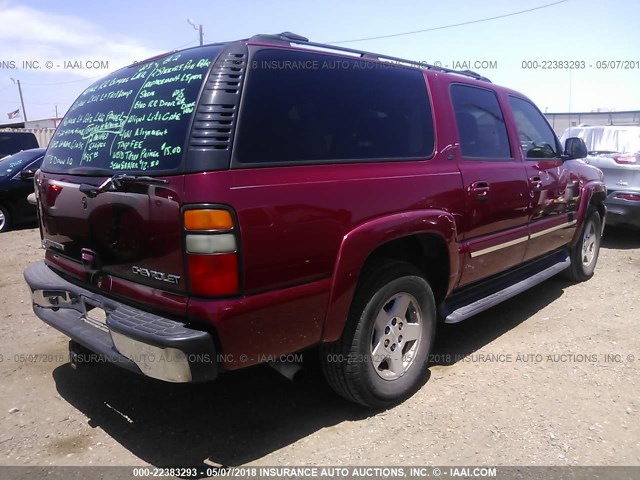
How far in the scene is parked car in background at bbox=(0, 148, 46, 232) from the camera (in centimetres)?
914

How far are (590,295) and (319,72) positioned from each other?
4136 millimetres

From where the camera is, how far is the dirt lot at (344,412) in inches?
108

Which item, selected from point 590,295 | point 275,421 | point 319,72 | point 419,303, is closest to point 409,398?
point 419,303

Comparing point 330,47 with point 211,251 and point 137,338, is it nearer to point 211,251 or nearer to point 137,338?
point 211,251

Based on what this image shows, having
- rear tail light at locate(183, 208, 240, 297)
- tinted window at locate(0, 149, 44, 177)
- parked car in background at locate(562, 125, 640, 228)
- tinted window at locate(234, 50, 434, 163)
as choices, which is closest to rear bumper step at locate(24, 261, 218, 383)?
rear tail light at locate(183, 208, 240, 297)

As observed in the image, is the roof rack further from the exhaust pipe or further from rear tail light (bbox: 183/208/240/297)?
the exhaust pipe

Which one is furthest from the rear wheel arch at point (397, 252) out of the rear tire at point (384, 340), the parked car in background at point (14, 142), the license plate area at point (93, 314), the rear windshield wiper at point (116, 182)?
the parked car in background at point (14, 142)

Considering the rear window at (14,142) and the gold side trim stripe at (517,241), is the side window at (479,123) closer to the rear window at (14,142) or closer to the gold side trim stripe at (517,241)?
the gold side trim stripe at (517,241)

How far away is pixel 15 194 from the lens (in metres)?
9.20

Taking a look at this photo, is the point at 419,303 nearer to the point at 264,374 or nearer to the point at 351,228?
the point at 351,228

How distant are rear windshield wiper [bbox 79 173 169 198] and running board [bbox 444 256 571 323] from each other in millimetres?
2138

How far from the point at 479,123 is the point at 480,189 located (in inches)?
24.0

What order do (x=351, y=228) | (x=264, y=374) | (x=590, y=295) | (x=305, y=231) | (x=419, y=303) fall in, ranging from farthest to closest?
1. (x=590, y=295)
2. (x=264, y=374)
3. (x=419, y=303)
4. (x=351, y=228)
5. (x=305, y=231)

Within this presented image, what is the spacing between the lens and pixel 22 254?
7.28 meters
